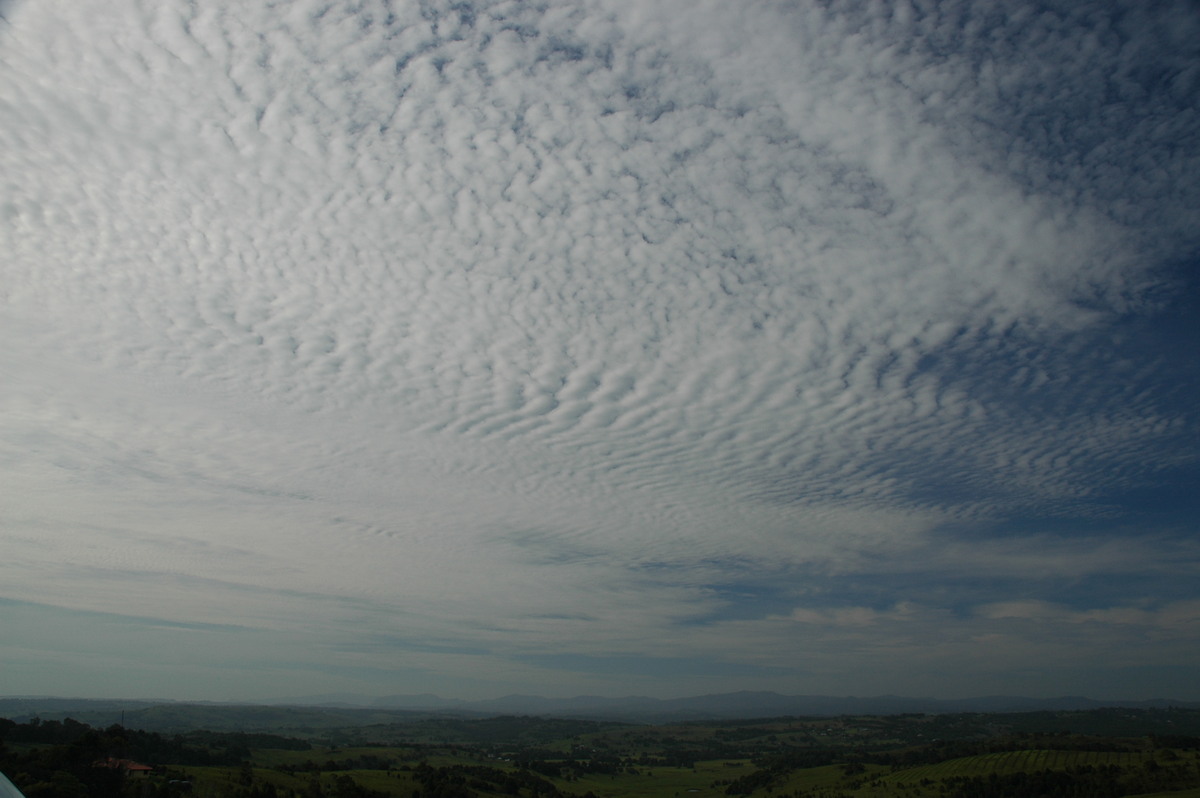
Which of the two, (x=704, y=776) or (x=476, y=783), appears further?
(x=704, y=776)

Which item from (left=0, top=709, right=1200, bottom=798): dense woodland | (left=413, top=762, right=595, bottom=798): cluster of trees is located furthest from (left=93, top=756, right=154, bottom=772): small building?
(left=413, top=762, right=595, bottom=798): cluster of trees

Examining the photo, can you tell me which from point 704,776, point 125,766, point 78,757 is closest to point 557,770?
point 704,776

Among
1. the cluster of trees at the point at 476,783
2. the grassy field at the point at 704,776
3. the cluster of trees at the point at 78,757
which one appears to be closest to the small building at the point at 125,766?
the cluster of trees at the point at 78,757

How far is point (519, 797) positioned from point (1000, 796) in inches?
2818

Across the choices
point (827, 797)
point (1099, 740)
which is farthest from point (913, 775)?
point (1099, 740)

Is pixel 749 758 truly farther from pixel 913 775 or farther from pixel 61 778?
pixel 61 778

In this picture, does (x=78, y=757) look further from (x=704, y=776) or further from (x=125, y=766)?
(x=704, y=776)

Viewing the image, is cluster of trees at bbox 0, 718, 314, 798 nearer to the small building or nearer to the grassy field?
the small building

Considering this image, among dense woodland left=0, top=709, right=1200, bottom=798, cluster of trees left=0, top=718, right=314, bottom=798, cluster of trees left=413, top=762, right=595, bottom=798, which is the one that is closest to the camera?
cluster of trees left=0, top=718, right=314, bottom=798

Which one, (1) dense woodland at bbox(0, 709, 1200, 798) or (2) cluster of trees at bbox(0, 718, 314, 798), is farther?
(1) dense woodland at bbox(0, 709, 1200, 798)

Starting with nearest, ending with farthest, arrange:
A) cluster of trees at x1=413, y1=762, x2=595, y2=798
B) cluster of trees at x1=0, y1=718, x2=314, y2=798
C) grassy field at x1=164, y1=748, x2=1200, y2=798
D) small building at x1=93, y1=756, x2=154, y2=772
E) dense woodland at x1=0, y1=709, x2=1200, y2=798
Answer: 1. cluster of trees at x1=0, y1=718, x2=314, y2=798
2. small building at x1=93, y1=756, x2=154, y2=772
3. dense woodland at x1=0, y1=709, x2=1200, y2=798
4. grassy field at x1=164, y1=748, x2=1200, y2=798
5. cluster of trees at x1=413, y1=762, x2=595, y2=798

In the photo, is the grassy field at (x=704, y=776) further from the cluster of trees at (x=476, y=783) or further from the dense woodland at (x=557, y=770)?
the cluster of trees at (x=476, y=783)

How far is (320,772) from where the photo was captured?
99.4 metres

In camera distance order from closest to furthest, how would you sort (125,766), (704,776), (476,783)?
1. (125,766)
2. (476,783)
3. (704,776)
